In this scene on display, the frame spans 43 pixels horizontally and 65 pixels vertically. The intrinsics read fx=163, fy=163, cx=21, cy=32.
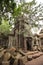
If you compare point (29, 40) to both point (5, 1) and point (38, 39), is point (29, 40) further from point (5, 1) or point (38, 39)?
point (5, 1)

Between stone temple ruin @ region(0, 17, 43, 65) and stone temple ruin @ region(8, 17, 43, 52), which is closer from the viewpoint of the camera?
stone temple ruin @ region(0, 17, 43, 65)

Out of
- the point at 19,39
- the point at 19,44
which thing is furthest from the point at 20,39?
the point at 19,44

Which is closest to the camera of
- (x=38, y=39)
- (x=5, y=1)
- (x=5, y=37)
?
(x=5, y=1)

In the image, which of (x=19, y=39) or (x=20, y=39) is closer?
(x=20, y=39)

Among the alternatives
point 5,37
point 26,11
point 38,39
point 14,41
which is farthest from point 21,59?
point 38,39

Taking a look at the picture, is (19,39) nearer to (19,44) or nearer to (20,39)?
(20,39)

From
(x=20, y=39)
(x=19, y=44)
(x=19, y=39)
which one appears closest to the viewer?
(x=20, y=39)

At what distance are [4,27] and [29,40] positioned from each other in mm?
9650

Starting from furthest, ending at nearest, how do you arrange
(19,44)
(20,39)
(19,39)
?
(19,44) < (19,39) < (20,39)

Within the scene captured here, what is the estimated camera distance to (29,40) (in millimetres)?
27797

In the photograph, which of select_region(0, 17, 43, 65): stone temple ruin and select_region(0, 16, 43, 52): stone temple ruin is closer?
select_region(0, 17, 43, 65): stone temple ruin

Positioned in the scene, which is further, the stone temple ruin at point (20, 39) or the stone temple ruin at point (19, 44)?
the stone temple ruin at point (20, 39)

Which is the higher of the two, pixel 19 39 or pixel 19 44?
pixel 19 39

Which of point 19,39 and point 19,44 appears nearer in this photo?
point 19,39
